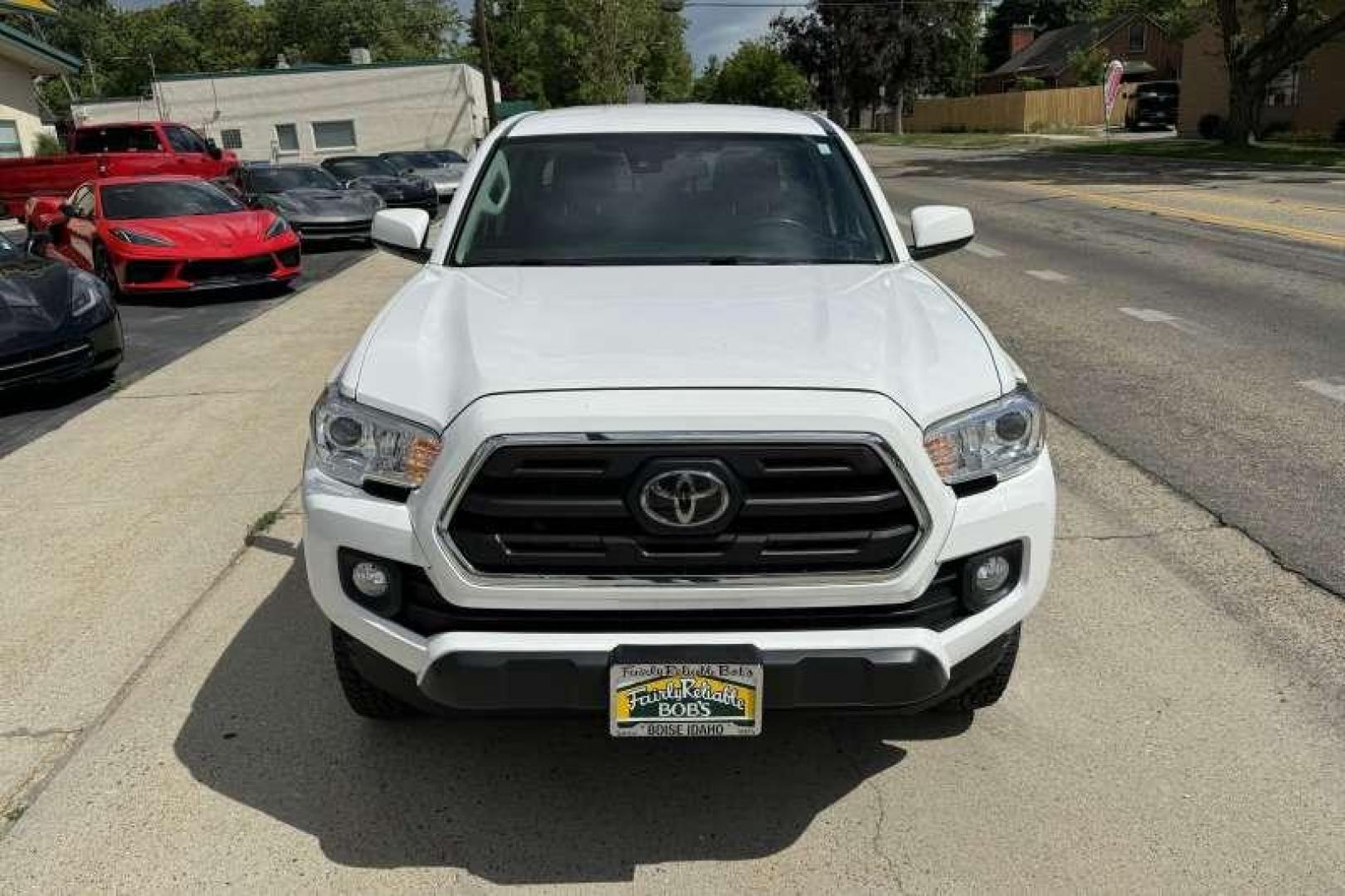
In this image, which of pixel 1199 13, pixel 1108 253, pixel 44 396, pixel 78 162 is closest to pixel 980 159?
pixel 1199 13

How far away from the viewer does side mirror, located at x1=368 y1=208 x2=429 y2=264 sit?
4.14 metres

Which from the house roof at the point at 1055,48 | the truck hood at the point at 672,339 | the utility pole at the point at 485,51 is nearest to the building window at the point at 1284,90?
the utility pole at the point at 485,51

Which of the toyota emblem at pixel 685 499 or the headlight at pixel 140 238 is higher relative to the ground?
the headlight at pixel 140 238

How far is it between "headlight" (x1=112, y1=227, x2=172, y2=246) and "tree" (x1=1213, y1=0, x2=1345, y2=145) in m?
29.8

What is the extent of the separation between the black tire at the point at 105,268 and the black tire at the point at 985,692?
10999 mm

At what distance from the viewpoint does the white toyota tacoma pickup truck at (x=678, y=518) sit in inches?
95.6

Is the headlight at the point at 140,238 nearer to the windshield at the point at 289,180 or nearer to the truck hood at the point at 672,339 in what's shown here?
the windshield at the point at 289,180

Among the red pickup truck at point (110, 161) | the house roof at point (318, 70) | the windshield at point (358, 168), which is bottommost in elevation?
the windshield at point (358, 168)

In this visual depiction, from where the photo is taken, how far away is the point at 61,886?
264 centimetres

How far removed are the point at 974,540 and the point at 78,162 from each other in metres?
19.7

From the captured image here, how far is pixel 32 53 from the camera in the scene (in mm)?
26609

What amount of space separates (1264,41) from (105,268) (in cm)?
3143

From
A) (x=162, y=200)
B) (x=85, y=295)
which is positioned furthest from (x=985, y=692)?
(x=162, y=200)

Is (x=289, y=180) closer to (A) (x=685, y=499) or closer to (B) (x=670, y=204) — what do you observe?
(B) (x=670, y=204)
